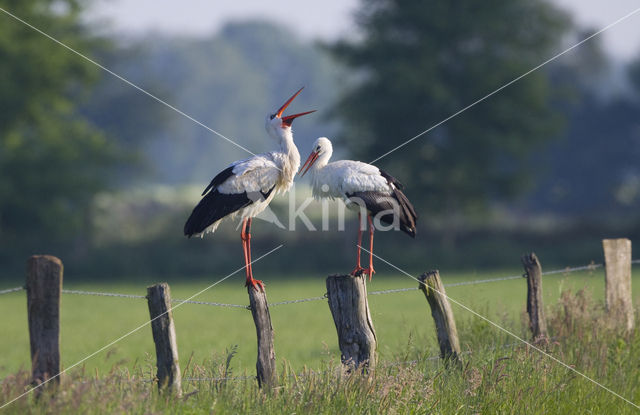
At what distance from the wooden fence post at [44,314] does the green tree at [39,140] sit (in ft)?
91.4

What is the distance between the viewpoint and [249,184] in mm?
8961

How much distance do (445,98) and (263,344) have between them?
1115 inches

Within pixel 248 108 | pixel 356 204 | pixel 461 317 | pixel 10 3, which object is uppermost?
pixel 248 108

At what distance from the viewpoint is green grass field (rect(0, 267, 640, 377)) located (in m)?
10.8

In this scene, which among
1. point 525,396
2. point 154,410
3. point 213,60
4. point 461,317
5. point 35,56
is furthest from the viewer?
point 213,60

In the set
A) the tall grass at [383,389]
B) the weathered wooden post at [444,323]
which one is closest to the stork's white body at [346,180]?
the weathered wooden post at [444,323]

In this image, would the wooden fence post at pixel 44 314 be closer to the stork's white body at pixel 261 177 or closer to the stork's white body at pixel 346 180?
the stork's white body at pixel 261 177

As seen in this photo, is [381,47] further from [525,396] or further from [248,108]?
[248,108]

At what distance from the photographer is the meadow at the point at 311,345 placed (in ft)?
22.2

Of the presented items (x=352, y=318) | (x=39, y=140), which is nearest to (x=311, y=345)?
(x=352, y=318)

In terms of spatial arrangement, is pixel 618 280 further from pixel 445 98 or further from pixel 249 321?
pixel 445 98

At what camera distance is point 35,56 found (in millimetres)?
33375

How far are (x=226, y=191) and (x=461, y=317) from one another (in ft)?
10.7

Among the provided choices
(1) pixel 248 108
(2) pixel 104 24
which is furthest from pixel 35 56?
(1) pixel 248 108
